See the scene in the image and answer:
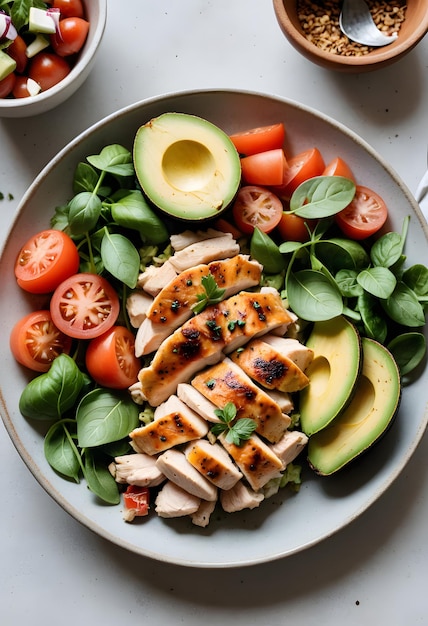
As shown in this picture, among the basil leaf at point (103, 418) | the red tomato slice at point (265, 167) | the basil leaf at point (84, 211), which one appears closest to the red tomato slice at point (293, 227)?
the red tomato slice at point (265, 167)

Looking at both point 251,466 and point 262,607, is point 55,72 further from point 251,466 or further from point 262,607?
point 262,607

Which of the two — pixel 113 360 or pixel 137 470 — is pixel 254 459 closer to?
pixel 137 470

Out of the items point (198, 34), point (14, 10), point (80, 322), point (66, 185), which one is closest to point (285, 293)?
point (80, 322)

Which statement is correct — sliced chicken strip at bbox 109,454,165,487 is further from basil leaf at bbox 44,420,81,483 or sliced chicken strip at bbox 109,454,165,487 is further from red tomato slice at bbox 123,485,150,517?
basil leaf at bbox 44,420,81,483

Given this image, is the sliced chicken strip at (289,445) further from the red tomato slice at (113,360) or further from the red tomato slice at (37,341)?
the red tomato slice at (37,341)

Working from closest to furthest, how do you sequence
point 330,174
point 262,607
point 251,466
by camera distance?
1. point 251,466
2. point 330,174
3. point 262,607

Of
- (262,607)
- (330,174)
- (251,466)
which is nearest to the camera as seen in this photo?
(251,466)
